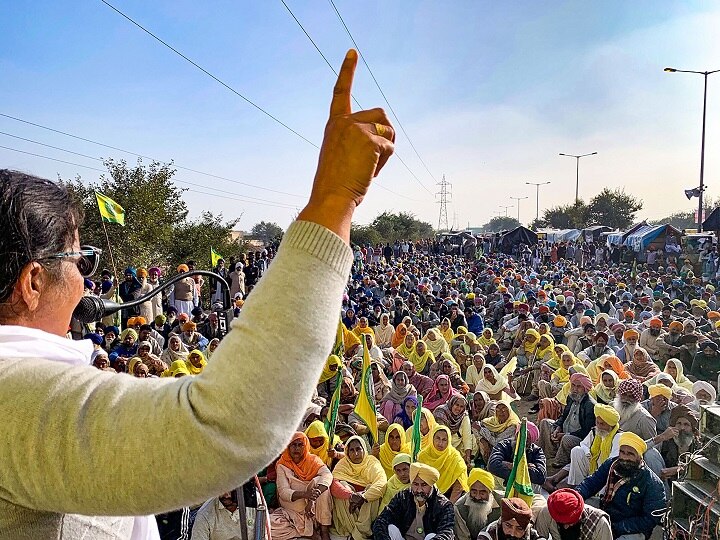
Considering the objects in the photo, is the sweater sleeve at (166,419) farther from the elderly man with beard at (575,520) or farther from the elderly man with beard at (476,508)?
the elderly man with beard at (476,508)

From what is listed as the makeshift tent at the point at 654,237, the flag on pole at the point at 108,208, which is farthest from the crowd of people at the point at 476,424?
the makeshift tent at the point at 654,237

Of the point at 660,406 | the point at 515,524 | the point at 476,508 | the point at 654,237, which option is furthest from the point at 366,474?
the point at 654,237

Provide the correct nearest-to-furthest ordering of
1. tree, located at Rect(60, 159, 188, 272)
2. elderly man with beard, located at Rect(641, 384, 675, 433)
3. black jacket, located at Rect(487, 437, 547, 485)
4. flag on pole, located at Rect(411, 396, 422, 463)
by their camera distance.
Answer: black jacket, located at Rect(487, 437, 547, 485), flag on pole, located at Rect(411, 396, 422, 463), elderly man with beard, located at Rect(641, 384, 675, 433), tree, located at Rect(60, 159, 188, 272)

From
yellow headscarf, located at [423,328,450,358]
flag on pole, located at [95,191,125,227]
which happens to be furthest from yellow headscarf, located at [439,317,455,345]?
flag on pole, located at [95,191,125,227]

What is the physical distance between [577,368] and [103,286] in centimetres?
814

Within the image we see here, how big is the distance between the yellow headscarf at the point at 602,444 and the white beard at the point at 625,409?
11.7 inches

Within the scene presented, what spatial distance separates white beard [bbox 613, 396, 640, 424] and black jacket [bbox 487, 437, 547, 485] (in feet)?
3.62

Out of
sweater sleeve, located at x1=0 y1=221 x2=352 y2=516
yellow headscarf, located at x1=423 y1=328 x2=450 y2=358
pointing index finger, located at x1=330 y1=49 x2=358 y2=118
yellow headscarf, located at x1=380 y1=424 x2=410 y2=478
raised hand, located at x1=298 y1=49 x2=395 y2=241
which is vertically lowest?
yellow headscarf, located at x1=380 y1=424 x2=410 y2=478

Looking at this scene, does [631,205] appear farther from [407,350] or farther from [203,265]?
[407,350]

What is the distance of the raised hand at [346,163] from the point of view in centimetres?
74

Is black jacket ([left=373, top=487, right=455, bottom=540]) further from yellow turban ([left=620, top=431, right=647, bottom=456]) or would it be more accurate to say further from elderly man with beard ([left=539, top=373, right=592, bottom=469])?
elderly man with beard ([left=539, top=373, right=592, bottom=469])

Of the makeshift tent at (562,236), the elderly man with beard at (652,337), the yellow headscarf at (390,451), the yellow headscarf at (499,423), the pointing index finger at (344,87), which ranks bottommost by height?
the yellow headscarf at (390,451)

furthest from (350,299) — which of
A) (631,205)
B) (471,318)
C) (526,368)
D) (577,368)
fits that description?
(631,205)

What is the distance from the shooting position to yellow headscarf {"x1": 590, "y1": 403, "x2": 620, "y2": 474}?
218 inches
